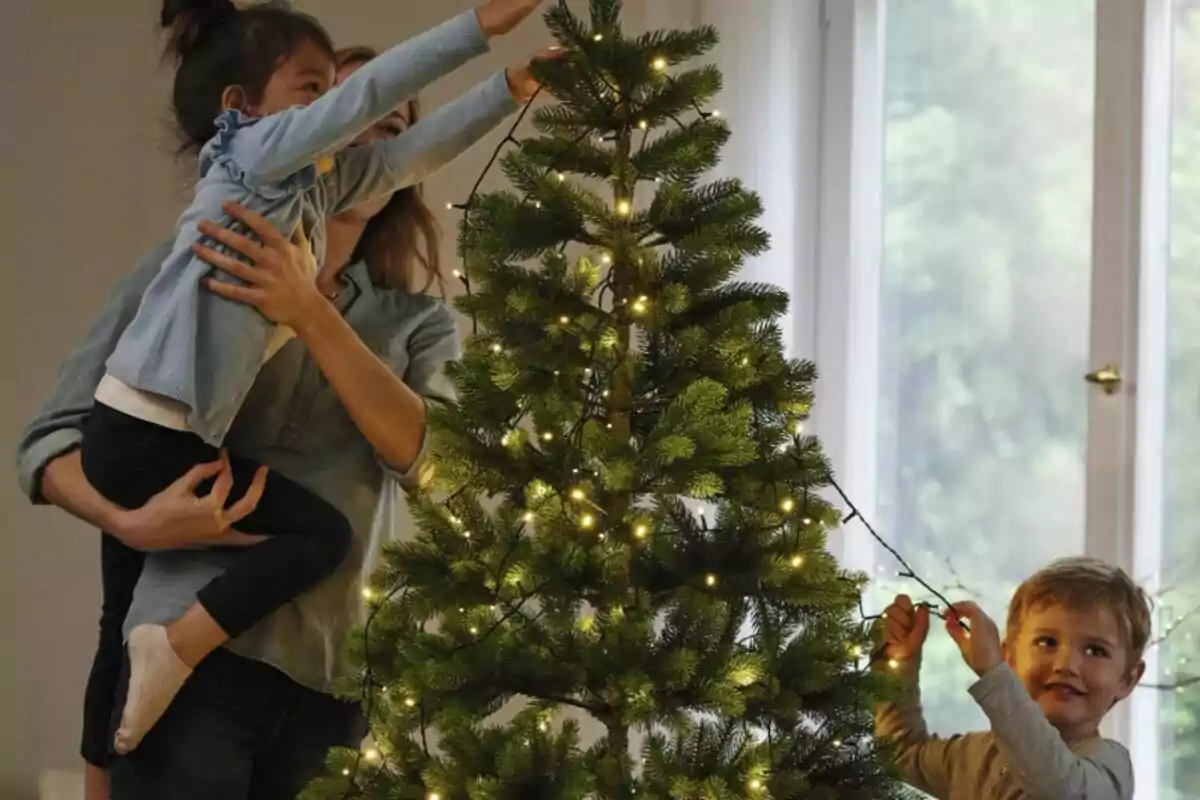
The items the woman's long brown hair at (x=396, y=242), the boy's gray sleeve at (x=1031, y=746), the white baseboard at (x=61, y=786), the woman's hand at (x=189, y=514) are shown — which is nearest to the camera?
the woman's hand at (x=189, y=514)

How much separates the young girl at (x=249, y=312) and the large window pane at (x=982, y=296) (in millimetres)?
1247

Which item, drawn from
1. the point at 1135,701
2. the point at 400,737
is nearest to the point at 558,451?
the point at 400,737

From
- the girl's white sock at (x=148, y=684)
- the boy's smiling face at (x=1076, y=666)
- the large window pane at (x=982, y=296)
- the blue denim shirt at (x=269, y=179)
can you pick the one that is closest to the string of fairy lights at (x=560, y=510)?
the blue denim shirt at (x=269, y=179)

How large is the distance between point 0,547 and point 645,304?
1886 millimetres

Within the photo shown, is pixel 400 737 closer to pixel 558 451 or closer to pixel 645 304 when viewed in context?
pixel 558 451

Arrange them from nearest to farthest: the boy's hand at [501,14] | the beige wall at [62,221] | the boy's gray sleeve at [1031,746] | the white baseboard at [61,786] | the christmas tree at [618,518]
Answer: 1. the christmas tree at [618,518]
2. the boy's hand at [501,14]
3. the boy's gray sleeve at [1031,746]
4. the white baseboard at [61,786]
5. the beige wall at [62,221]

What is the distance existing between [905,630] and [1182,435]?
2.94ft

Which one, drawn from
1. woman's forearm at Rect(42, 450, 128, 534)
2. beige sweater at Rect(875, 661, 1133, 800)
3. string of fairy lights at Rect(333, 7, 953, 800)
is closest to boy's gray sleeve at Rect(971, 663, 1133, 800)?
beige sweater at Rect(875, 661, 1133, 800)

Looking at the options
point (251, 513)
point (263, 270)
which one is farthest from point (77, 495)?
point (263, 270)

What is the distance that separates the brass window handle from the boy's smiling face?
60cm

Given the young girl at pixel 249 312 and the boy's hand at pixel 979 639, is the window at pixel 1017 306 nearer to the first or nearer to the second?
the boy's hand at pixel 979 639

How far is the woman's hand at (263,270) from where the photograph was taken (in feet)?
4.67

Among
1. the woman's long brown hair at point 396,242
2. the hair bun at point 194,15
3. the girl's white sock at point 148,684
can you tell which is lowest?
the girl's white sock at point 148,684

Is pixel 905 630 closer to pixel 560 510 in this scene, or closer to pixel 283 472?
pixel 560 510
